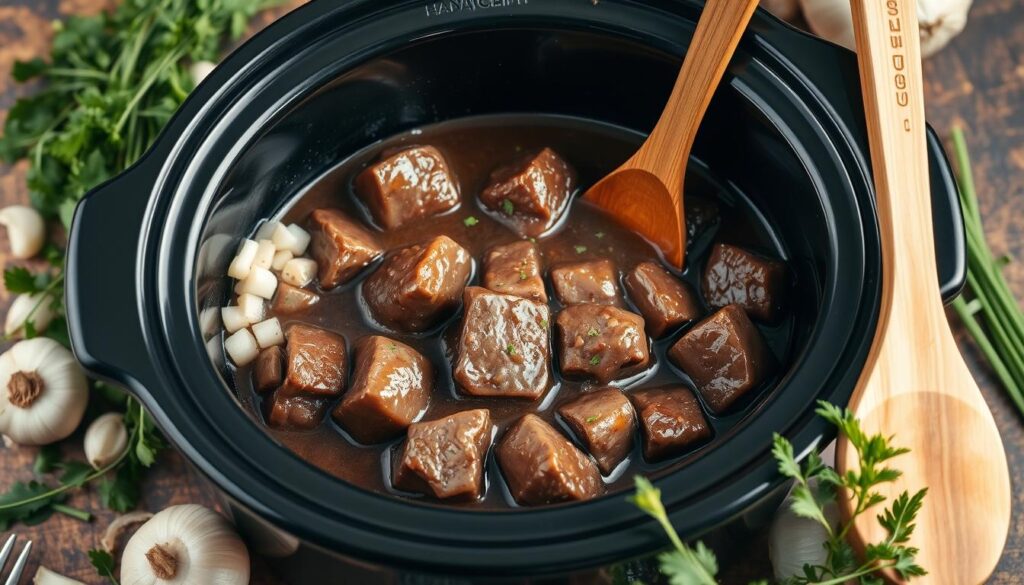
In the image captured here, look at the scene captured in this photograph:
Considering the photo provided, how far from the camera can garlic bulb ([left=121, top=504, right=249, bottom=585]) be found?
334cm

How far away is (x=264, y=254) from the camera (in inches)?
145

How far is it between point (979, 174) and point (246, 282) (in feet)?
8.97

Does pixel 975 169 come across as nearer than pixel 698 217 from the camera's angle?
No

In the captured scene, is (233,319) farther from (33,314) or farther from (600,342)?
(600,342)

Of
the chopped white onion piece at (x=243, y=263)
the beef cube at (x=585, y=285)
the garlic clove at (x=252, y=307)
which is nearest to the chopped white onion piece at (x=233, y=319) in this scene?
the garlic clove at (x=252, y=307)

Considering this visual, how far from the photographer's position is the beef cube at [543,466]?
3029mm

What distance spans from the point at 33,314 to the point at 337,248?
1187mm

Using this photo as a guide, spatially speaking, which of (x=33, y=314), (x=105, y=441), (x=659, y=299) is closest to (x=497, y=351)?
(x=659, y=299)

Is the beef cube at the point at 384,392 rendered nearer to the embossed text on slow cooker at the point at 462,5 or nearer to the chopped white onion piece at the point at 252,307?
the chopped white onion piece at the point at 252,307

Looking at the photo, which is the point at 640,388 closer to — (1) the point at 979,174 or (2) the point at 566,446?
(2) the point at 566,446

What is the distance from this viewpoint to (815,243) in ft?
11.2

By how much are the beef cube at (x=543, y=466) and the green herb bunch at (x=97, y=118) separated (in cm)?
124

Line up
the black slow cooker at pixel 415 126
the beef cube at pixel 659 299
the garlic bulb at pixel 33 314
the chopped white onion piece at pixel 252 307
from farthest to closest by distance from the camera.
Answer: the garlic bulb at pixel 33 314 < the chopped white onion piece at pixel 252 307 < the beef cube at pixel 659 299 < the black slow cooker at pixel 415 126

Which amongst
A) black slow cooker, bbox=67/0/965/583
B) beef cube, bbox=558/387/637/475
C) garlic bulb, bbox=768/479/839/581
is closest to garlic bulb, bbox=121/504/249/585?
black slow cooker, bbox=67/0/965/583
